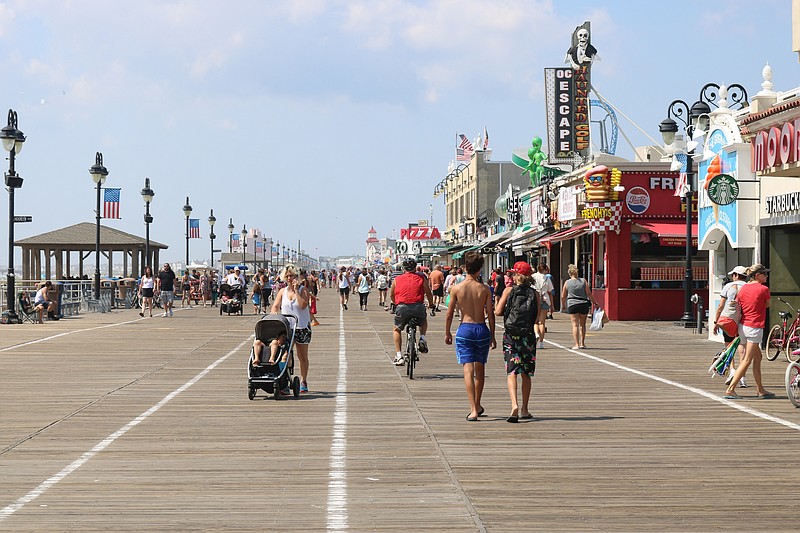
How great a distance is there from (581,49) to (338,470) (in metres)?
37.1

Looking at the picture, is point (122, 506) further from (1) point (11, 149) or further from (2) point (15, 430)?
(1) point (11, 149)

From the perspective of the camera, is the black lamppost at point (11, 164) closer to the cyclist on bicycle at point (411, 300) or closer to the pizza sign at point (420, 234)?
the cyclist on bicycle at point (411, 300)

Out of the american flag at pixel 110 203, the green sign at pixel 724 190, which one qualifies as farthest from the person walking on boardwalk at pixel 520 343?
the american flag at pixel 110 203

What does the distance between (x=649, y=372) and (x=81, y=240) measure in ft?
131

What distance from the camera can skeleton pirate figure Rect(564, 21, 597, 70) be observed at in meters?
44.3

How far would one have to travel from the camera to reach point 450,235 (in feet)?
348

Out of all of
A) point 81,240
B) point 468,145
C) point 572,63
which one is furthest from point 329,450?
point 468,145

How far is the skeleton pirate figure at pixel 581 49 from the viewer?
4431 centimetres

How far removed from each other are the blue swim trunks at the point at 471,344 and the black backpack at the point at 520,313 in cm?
32

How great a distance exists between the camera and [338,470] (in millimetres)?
9602

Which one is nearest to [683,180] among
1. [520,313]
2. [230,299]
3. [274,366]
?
[230,299]

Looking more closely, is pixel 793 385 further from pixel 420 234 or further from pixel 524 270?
pixel 420 234

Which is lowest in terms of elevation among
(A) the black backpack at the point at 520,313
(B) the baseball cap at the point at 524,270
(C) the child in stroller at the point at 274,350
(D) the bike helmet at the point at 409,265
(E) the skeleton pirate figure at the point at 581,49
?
(C) the child in stroller at the point at 274,350

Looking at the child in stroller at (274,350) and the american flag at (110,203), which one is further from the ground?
the american flag at (110,203)
